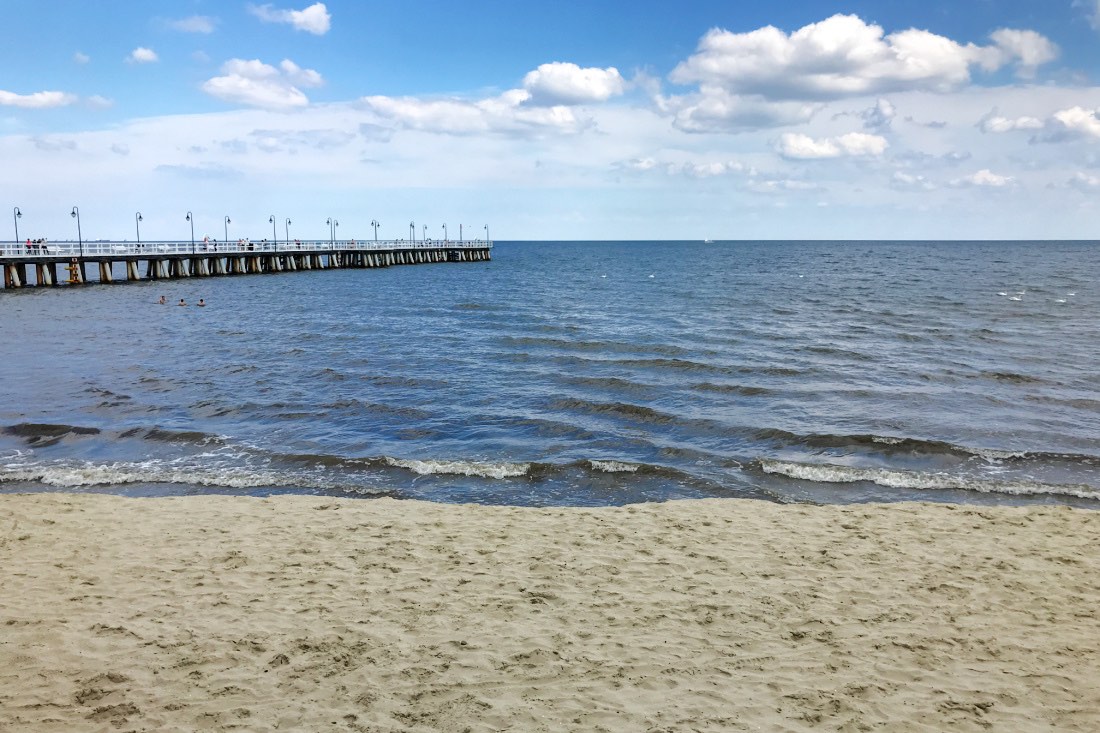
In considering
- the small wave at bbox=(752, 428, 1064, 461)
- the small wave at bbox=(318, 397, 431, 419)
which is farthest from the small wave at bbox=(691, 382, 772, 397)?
the small wave at bbox=(318, 397, 431, 419)

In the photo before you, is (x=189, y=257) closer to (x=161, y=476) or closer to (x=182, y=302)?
(x=182, y=302)

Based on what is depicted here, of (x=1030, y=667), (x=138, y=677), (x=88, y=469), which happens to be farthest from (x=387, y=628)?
(x=88, y=469)

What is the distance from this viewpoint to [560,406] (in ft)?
58.0

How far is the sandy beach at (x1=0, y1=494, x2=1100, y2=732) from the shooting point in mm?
5402

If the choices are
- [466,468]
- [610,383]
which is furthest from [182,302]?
[466,468]

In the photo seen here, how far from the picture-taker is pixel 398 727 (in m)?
5.18

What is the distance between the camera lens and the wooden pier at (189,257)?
50781 millimetres

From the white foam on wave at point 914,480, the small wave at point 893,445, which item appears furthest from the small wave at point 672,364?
the white foam on wave at point 914,480

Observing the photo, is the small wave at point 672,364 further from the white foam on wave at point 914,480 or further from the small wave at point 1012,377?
the white foam on wave at point 914,480

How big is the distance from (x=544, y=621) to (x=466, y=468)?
6528 mm

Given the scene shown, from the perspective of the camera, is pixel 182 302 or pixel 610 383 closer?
pixel 610 383

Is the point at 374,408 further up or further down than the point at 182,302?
further down

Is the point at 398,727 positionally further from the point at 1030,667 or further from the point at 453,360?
the point at 453,360

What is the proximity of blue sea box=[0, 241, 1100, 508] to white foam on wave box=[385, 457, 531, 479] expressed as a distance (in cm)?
5
